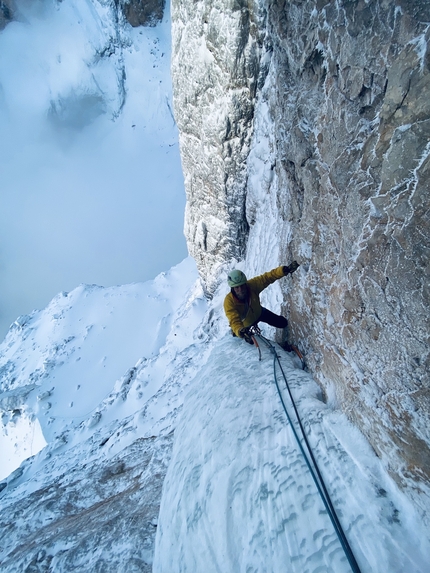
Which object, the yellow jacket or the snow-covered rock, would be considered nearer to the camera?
the snow-covered rock

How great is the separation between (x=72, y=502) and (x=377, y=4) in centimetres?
588

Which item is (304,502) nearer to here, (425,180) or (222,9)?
(425,180)

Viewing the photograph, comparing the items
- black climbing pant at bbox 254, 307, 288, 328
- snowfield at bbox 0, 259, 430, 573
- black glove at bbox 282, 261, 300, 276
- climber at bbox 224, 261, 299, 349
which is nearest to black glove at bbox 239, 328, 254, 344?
climber at bbox 224, 261, 299, 349

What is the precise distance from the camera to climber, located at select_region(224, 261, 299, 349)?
3.58 meters

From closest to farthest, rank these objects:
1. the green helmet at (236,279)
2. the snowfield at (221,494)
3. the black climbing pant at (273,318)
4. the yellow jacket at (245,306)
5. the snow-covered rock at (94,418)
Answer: the snowfield at (221,494)
the snow-covered rock at (94,418)
the green helmet at (236,279)
the yellow jacket at (245,306)
the black climbing pant at (273,318)

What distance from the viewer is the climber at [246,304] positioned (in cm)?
358

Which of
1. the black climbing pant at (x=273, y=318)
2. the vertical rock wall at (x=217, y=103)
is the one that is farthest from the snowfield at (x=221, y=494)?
the vertical rock wall at (x=217, y=103)

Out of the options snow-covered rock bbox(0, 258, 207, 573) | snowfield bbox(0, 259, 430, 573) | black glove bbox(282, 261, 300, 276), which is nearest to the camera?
snowfield bbox(0, 259, 430, 573)

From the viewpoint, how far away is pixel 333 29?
7.01 feet

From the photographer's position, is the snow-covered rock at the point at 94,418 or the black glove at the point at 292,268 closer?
the snow-covered rock at the point at 94,418

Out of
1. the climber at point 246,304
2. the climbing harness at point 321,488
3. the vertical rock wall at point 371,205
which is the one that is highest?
the climber at point 246,304

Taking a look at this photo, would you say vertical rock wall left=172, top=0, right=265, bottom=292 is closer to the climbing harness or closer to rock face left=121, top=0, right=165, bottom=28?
the climbing harness

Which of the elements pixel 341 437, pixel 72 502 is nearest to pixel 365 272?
pixel 341 437

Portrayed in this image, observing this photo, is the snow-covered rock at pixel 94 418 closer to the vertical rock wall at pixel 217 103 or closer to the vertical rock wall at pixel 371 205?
the vertical rock wall at pixel 371 205
